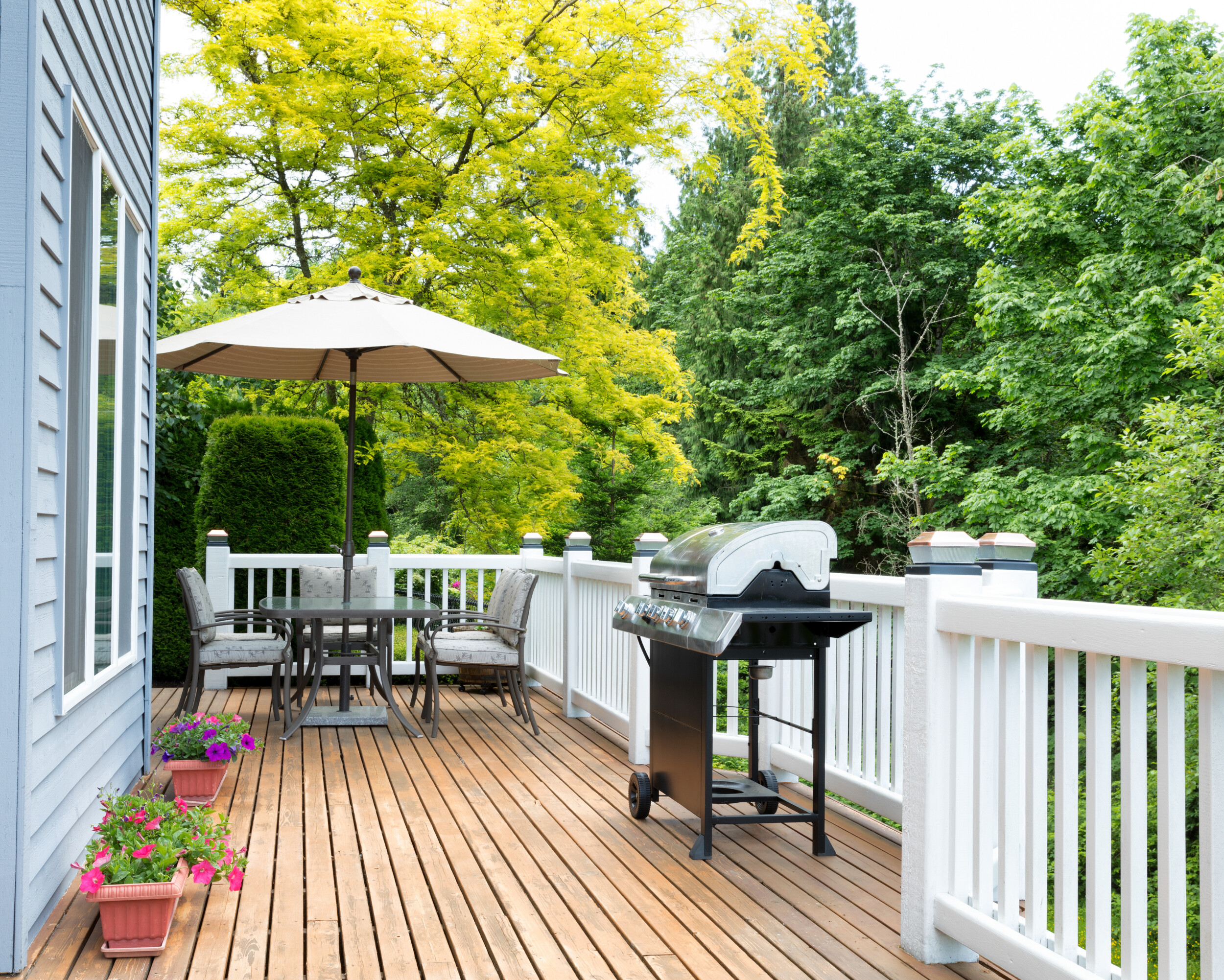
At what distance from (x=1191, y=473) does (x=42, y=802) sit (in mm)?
11851

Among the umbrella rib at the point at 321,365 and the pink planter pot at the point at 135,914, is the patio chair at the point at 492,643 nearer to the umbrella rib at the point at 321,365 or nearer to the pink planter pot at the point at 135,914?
the umbrella rib at the point at 321,365

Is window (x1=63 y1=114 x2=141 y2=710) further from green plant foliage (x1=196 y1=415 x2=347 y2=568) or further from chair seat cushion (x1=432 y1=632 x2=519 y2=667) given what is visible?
green plant foliage (x1=196 y1=415 x2=347 y2=568)

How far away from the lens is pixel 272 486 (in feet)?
25.6

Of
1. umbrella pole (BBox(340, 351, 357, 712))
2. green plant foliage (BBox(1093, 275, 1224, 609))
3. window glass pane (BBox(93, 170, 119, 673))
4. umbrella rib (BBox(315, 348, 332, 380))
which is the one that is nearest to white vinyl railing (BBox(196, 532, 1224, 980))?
window glass pane (BBox(93, 170, 119, 673))

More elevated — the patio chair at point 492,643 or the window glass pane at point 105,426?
the window glass pane at point 105,426

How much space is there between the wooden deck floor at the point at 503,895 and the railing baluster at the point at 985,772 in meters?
0.26

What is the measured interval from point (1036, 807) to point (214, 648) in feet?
15.6

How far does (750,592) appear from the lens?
3.40 meters

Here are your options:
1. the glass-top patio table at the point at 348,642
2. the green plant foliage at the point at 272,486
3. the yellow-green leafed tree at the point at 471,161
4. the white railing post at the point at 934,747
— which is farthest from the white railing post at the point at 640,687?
the yellow-green leafed tree at the point at 471,161

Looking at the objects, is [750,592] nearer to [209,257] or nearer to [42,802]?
[42,802]

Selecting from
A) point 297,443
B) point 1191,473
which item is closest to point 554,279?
point 297,443

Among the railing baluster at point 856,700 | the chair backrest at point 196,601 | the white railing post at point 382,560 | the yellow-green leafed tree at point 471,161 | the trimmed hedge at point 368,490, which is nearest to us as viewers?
the railing baluster at point 856,700

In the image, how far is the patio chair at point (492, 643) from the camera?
5691 millimetres

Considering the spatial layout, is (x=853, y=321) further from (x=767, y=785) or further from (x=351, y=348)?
(x=767, y=785)
